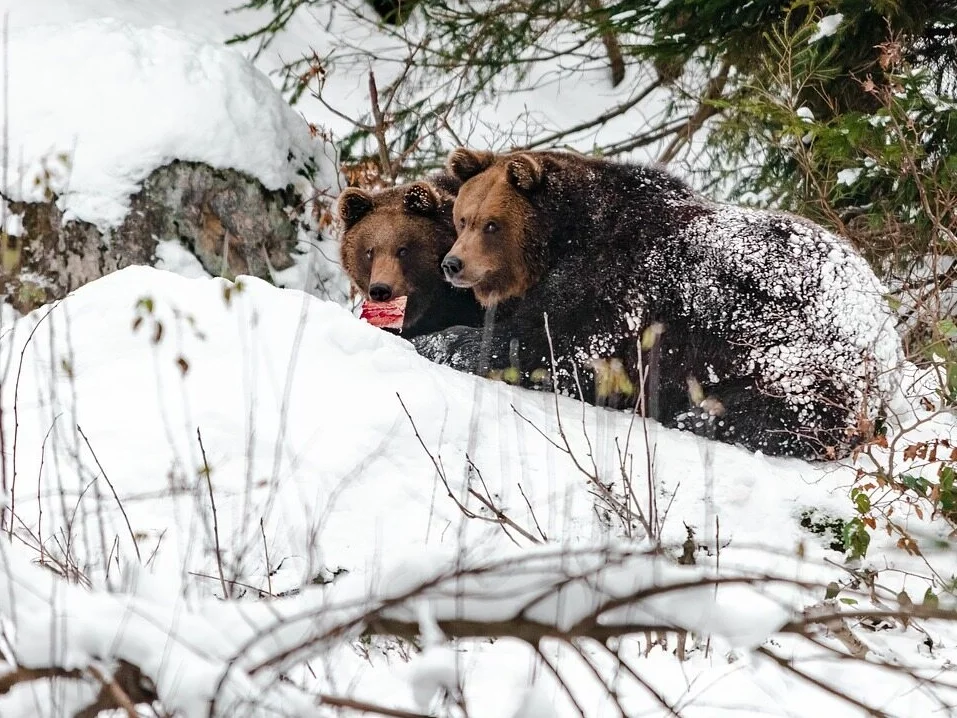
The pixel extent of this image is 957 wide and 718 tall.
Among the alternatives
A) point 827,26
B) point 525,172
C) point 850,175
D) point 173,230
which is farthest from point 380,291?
point 827,26

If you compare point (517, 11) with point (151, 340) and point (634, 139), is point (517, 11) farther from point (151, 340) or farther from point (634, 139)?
point (151, 340)

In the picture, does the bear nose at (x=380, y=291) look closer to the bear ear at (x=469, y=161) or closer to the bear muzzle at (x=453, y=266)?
the bear muzzle at (x=453, y=266)

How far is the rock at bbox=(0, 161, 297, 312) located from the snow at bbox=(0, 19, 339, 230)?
0.07 metres

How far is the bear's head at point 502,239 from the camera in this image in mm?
4754

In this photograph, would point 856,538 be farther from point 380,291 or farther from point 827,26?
point 827,26

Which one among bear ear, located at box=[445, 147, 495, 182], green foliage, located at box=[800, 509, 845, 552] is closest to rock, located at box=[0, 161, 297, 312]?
bear ear, located at box=[445, 147, 495, 182]

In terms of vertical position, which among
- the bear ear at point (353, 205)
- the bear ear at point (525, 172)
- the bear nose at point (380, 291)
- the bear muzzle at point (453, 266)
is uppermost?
the bear ear at point (525, 172)

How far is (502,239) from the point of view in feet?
15.8

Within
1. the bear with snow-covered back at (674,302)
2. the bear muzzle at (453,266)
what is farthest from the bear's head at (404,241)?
the bear muzzle at (453,266)

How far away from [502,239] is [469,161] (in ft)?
1.91

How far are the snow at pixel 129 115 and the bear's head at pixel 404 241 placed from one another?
A: 1.82 meters

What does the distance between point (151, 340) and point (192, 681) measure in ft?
9.73

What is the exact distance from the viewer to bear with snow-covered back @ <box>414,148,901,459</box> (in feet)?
14.2

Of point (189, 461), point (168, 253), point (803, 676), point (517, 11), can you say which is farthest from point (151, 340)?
point (517, 11)
